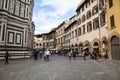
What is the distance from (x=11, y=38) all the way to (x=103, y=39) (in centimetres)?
1563

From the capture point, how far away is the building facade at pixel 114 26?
65.6ft

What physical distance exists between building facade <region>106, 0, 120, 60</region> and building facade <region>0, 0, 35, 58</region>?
15.4m

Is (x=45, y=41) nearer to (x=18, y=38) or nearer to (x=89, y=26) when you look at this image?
(x=89, y=26)

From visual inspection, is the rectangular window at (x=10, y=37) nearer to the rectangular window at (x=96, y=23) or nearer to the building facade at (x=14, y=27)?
the building facade at (x=14, y=27)

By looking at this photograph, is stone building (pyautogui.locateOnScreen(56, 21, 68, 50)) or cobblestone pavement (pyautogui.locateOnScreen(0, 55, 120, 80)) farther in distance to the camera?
stone building (pyautogui.locateOnScreen(56, 21, 68, 50))

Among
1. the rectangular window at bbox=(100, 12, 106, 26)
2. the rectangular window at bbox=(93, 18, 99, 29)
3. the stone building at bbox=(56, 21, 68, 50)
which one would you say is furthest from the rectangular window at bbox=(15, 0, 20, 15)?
the stone building at bbox=(56, 21, 68, 50)

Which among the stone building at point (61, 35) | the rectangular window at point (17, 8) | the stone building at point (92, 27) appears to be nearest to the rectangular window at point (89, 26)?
the stone building at point (92, 27)

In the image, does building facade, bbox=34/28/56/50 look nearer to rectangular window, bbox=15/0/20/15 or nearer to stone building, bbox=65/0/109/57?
stone building, bbox=65/0/109/57

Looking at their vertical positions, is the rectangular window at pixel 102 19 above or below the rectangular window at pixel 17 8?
below

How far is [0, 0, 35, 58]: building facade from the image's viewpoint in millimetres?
23031

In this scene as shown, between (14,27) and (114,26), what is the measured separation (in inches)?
653

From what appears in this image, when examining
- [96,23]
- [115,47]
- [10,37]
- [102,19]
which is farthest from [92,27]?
[10,37]

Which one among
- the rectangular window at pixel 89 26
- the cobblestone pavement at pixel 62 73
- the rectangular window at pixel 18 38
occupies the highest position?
the rectangular window at pixel 89 26

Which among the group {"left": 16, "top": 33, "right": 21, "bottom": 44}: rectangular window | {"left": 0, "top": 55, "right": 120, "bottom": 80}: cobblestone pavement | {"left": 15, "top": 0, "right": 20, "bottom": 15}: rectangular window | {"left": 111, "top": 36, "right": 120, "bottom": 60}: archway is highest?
{"left": 15, "top": 0, "right": 20, "bottom": 15}: rectangular window
